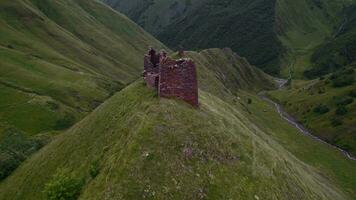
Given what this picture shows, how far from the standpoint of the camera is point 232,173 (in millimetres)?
43906

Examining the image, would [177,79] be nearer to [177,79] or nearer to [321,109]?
[177,79]

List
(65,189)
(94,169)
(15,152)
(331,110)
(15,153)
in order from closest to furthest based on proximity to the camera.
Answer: (65,189), (94,169), (15,153), (15,152), (331,110)

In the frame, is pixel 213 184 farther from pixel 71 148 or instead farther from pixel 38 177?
pixel 38 177

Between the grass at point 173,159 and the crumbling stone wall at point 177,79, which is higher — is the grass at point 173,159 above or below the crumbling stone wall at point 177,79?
below

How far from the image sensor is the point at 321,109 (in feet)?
549

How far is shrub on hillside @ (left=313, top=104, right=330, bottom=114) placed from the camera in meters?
165

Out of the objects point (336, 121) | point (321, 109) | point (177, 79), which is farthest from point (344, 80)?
point (177, 79)

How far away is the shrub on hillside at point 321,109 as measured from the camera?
165000 mm

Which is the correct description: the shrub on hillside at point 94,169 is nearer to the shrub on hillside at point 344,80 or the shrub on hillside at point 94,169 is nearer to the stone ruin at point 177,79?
the stone ruin at point 177,79

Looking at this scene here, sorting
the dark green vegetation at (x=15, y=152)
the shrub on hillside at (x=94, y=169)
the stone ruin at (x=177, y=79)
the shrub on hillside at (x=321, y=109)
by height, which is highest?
the stone ruin at (x=177, y=79)

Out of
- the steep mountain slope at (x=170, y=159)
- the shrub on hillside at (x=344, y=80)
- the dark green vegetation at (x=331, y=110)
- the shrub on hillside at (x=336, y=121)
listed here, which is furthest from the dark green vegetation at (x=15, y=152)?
the shrub on hillside at (x=344, y=80)

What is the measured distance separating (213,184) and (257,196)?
18.9 ft

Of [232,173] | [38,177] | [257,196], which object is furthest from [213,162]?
[38,177]

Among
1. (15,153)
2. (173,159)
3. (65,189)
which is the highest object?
(173,159)
